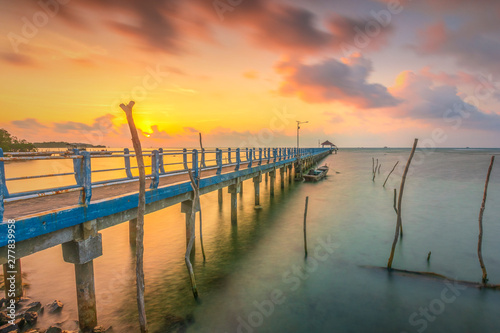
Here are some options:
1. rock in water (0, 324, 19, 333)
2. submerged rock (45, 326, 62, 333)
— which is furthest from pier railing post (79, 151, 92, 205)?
rock in water (0, 324, 19, 333)

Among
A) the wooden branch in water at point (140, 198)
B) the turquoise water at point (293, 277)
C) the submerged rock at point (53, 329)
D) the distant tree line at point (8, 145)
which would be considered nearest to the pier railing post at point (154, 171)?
the wooden branch in water at point (140, 198)

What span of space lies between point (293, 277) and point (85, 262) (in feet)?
23.6

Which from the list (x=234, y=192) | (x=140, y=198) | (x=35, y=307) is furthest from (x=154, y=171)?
(x=234, y=192)

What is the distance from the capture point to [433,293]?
8.79 m

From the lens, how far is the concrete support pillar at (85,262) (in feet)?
18.6

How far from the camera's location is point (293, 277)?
10.1 meters

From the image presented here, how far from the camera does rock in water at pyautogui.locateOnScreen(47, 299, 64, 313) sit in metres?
7.65

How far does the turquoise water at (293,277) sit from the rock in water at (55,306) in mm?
209

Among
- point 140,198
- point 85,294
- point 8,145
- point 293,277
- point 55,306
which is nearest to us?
point 140,198

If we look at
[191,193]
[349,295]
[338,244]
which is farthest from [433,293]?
[191,193]

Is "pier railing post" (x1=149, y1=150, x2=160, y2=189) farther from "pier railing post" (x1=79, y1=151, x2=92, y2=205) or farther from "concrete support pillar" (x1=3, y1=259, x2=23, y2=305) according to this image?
"concrete support pillar" (x1=3, y1=259, x2=23, y2=305)

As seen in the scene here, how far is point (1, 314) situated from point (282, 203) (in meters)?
18.9

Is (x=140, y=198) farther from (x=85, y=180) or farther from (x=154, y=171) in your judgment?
(x=154, y=171)

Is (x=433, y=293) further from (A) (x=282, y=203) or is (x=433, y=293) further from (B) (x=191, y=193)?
(A) (x=282, y=203)
